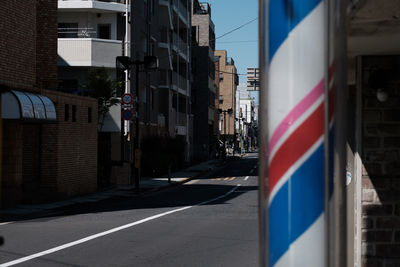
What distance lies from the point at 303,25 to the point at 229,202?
2331cm

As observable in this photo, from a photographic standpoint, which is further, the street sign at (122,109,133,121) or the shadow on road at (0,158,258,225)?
the street sign at (122,109,133,121)

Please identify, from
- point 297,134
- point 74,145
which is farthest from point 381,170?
point 74,145

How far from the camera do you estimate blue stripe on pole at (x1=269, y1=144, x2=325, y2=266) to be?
1.64 meters

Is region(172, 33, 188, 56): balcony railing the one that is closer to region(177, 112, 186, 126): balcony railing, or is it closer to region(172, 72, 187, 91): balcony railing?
region(172, 72, 187, 91): balcony railing

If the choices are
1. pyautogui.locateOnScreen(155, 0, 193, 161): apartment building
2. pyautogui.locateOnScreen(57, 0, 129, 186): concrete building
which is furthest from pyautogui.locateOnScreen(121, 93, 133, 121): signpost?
pyautogui.locateOnScreen(155, 0, 193, 161): apartment building

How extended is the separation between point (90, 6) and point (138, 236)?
89.8ft

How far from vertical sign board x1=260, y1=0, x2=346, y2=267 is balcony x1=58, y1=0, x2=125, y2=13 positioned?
39.6m

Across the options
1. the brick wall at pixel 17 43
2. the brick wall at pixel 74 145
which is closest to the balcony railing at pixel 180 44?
the brick wall at pixel 74 145

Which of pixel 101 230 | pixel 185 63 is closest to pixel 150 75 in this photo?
pixel 185 63

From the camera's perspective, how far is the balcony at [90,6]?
132ft

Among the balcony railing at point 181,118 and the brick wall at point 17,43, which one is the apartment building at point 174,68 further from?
the brick wall at point 17,43

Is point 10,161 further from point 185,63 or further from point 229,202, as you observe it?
point 185,63

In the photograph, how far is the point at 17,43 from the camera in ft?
77.9

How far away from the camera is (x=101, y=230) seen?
1620cm
